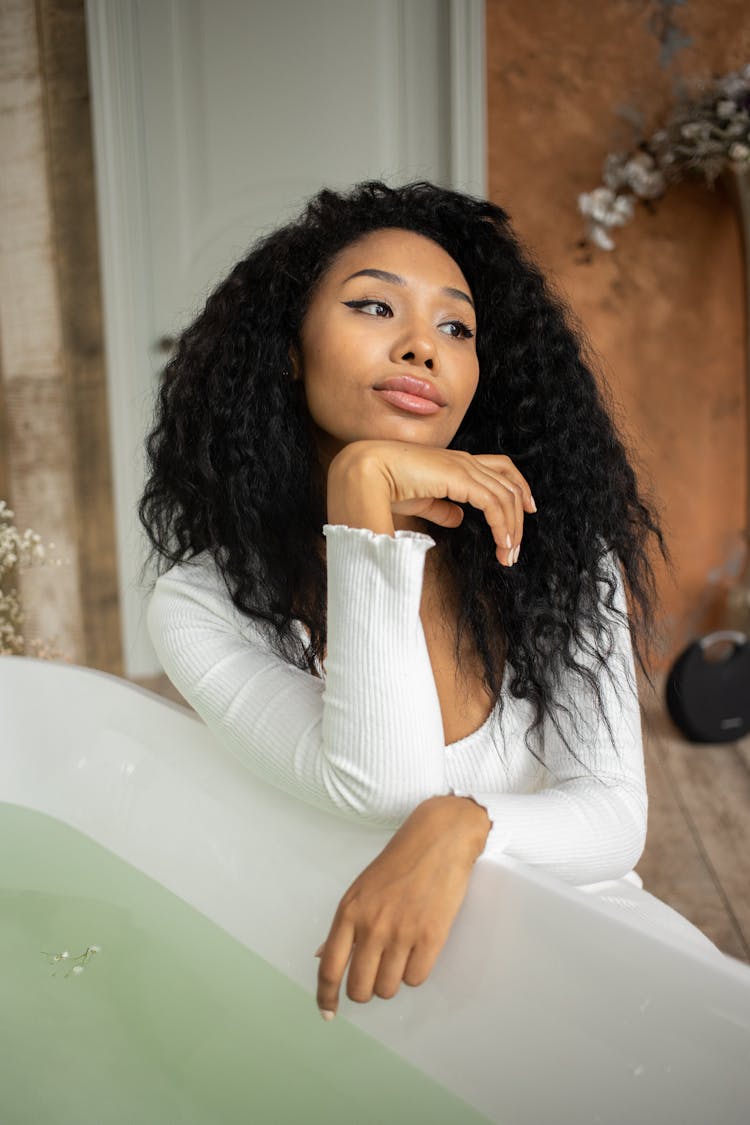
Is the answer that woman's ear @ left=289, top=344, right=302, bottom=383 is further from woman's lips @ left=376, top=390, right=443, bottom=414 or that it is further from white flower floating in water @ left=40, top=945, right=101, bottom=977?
white flower floating in water @ left=40, top=945, right=101, bottom=977

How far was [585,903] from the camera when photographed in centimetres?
82

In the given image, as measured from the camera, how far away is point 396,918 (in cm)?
83

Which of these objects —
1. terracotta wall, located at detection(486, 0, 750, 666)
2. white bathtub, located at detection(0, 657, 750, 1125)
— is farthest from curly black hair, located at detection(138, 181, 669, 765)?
terracotta wall, located at detection(486, 0, 750, 666)

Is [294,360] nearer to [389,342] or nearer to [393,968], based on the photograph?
[389,342]

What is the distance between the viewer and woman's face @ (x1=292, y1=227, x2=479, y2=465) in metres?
1.09

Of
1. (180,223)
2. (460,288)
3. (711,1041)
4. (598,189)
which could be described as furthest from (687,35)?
(711,1041)

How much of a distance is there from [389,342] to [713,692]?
6.43ft

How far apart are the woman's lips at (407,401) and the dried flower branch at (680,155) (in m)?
2.03

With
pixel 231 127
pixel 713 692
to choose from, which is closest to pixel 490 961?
pixel 713 692

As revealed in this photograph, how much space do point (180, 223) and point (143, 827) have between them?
2286 mm

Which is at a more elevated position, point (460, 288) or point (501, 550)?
point (460, 288)

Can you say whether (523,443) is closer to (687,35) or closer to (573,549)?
(573,549)

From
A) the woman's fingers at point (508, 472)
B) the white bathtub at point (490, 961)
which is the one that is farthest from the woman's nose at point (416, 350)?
the white bathtub at point (490, 961)

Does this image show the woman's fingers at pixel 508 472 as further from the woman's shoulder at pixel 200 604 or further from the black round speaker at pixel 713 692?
the black round speaker at pixel 713 692
